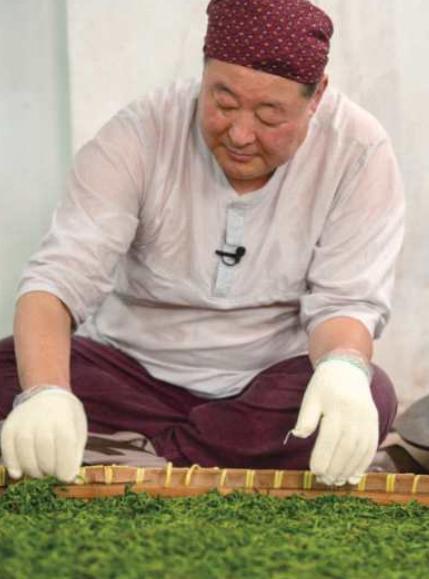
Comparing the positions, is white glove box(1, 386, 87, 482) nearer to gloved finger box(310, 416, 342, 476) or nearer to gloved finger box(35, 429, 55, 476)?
gloved finger box(35, 429, 55, 476)

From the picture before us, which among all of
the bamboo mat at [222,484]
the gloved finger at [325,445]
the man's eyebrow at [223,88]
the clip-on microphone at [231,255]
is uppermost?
the man's eyebrow at [223,88]

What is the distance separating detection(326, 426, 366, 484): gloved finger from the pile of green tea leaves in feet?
0.14

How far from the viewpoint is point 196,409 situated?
108 inches

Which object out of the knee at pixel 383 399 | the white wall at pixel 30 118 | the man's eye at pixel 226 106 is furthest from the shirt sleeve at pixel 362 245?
the white wall at pixel 30 118

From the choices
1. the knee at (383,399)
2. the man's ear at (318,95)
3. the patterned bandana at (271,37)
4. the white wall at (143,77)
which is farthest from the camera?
the white wall at (143,77)

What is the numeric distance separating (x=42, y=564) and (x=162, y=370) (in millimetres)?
1201

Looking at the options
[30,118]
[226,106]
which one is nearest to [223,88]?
[226,106]

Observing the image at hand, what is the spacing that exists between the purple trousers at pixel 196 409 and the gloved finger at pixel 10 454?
1.98 feet

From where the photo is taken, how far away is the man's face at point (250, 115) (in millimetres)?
2398

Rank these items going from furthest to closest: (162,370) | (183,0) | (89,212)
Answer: (183,0)
(162,370)
(89,212)

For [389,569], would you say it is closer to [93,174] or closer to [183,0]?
[93,174]

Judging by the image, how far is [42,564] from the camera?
1.62 meters

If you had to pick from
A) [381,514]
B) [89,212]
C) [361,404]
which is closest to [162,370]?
[89,212]

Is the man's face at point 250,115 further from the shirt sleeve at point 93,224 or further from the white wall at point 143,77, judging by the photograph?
the white wall at point 143,77
